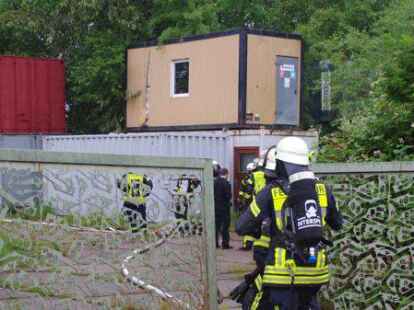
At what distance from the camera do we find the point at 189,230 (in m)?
6.15

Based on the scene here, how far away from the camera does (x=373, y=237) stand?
7324 mm

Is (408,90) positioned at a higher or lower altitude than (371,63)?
lower

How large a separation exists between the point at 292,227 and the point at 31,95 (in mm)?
20527

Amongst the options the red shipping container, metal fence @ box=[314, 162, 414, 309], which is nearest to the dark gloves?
metal fence @ box=[314, 162, 414, 309]

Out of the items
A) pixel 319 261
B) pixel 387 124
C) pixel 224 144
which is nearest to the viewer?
pixel 319 261

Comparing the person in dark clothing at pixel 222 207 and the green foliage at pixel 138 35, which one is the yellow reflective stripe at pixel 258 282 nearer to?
the person in dark clothing at pixel 222 207

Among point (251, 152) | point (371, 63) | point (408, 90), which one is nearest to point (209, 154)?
point (251, 152)

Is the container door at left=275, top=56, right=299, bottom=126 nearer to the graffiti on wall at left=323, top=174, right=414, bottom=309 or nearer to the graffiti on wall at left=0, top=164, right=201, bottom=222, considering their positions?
the graffiti on wall at left=323, top=174, right=414, bottom=309

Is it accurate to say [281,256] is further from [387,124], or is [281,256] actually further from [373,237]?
[387,124]

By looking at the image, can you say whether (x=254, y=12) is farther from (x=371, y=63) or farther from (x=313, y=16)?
(x=371, y=63)

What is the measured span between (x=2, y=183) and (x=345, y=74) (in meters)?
21.4

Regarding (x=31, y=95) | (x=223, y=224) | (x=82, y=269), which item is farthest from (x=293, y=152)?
(x=31, y=95)

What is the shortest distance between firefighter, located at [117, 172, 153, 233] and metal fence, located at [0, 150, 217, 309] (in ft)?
0.17

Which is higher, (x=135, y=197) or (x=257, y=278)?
(x=135, y=197)
